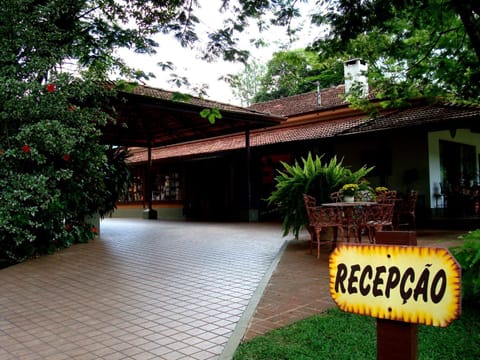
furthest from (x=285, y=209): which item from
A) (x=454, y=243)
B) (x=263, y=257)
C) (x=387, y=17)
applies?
(x=387, y=17)

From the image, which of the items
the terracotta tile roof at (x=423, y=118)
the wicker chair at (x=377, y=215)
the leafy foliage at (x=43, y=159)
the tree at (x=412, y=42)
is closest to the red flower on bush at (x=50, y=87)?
the leafy foliage at (x=43, y=159)

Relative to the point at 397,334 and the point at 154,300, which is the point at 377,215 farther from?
the point at 397,334

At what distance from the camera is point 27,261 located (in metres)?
7.61

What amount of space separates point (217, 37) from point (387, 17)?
2323 millimetres

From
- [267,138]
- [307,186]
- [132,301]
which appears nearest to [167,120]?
[267,138]

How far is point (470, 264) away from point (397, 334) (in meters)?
2.73

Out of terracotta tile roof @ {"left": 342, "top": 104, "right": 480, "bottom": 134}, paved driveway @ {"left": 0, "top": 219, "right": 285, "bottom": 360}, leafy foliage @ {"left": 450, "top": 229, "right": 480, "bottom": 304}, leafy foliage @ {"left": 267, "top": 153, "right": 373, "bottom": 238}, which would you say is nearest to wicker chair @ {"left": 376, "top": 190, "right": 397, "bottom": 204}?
leafy foliage @ {"left": 267, "top": 153, "right": 373, "bottom": 238}

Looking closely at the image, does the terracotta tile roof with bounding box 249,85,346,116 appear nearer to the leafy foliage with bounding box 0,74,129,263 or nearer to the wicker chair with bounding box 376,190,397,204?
the wicker chair with bounding box 376,190,397,204

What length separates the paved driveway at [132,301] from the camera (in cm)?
344

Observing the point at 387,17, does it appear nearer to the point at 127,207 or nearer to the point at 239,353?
the point at 239,353

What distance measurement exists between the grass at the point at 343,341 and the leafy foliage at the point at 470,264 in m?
0.26

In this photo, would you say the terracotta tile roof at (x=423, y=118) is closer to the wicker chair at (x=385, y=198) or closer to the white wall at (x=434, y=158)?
the white wall at (x=434, y=158)

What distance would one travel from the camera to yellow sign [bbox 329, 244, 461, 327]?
1.29 m

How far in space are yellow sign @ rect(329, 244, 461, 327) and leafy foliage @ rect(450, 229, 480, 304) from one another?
262 centimetres
